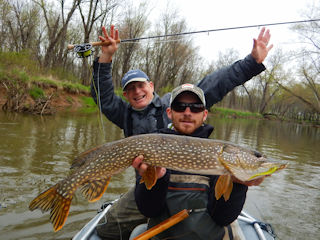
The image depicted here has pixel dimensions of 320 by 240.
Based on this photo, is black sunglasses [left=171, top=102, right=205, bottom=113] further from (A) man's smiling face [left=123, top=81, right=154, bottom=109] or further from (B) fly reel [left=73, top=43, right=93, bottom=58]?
(B) fly reel [left=73, top=43, right=93, bottom=58]

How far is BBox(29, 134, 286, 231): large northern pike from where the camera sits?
1829 mm

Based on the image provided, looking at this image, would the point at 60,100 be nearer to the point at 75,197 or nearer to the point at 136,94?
the point at 75,197

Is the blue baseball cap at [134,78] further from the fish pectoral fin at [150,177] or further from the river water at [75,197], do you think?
the fish pectoral fin at [150,177]

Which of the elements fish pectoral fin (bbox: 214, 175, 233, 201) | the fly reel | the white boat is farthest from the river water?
fish pectoral fin (bbox: 214, 175, 233, 201)

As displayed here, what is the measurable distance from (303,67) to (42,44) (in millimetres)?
34243

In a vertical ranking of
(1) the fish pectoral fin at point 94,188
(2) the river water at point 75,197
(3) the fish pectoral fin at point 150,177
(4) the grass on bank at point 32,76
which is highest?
(4) the grass on bank at point 32,76

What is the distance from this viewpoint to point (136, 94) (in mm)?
2908

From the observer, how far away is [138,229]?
2.37m

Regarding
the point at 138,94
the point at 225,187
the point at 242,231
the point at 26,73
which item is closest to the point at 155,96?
the point at 138,94

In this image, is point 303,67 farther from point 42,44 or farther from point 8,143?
point 42,44

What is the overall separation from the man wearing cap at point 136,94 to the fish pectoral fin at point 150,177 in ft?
2.90

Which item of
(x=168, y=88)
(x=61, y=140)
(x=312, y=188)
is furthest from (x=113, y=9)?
(x=312, y=188)

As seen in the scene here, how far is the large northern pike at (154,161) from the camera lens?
1829mm

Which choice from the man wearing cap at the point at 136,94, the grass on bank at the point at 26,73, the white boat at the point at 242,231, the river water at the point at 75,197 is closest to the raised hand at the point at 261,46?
the man wearing cap at the point at 136,94
